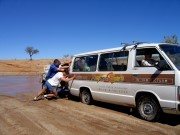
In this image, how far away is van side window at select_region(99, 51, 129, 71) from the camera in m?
8.15

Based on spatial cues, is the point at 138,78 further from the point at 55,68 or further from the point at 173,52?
the point at 55,68

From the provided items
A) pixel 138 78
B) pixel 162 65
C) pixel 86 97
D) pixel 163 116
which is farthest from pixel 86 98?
pixel 162 65

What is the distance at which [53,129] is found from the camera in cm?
652

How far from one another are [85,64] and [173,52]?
158 inches

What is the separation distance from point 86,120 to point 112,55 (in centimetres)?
249

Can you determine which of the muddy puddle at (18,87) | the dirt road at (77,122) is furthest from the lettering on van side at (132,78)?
the muddy puddle at (18,87)

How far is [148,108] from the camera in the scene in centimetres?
730

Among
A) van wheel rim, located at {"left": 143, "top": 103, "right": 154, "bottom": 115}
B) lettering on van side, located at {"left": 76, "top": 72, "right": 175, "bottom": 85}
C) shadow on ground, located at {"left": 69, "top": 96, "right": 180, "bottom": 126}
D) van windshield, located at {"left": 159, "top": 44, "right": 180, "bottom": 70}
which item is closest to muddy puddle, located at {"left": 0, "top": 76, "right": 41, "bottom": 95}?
lettering on van side, located at {"left": 76, "top": 72, "right": 175, "bottom": 85}

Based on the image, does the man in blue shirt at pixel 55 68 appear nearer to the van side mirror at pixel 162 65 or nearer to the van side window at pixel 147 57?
the van side window at pixel 147 57

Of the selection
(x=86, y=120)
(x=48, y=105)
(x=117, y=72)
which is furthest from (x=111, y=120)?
(x=48, y=105)

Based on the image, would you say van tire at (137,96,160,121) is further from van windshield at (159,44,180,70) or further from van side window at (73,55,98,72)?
van side window at (73,55,98,72)

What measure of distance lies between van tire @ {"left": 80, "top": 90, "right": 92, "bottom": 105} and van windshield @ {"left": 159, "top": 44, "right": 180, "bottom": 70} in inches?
151

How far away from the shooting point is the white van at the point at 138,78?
6.65 m

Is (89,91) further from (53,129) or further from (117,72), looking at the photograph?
(53,129)
